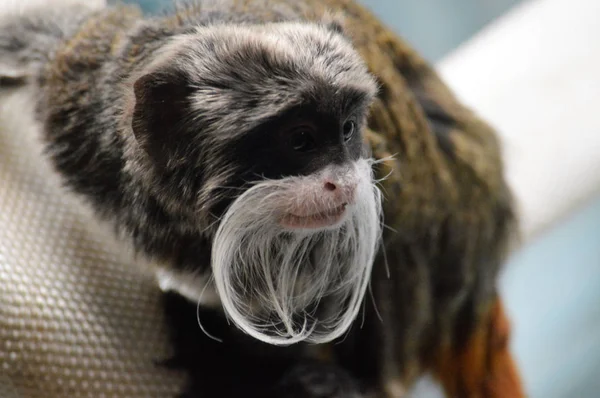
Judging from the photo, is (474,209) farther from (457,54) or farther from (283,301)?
(457,54)

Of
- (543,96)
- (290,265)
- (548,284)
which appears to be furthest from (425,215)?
(548,284)

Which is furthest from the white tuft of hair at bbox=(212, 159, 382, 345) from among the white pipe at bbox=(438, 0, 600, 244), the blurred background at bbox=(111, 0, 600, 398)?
the blurred background at bbox=(111, 0, 600, 398)

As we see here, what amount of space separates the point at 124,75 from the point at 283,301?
0.34m

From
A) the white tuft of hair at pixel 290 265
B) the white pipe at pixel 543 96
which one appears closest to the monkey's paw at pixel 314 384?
the white tuft of hair at pixel 290 265

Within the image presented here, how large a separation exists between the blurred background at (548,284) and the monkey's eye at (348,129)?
1.08 m

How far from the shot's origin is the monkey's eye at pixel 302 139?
29.4 inches

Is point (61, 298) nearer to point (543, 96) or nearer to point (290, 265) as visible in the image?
point (290, 265)

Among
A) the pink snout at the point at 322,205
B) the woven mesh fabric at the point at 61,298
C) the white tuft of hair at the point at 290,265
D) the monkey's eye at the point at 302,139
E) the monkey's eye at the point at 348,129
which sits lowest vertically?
A: the woven mesh fabric at the point at 61,298

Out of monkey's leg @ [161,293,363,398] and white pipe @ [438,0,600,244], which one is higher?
white pipe @ [438,0,600,244]

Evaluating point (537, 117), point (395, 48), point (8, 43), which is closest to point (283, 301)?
point (395, 48)

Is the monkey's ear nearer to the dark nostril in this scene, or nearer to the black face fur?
the black face fur

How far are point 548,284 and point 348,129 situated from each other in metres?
1.63

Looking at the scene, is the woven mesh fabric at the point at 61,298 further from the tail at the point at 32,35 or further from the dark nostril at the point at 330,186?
the dark nostril at the point at 330,186

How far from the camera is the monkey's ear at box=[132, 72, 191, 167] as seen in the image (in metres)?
0.75
